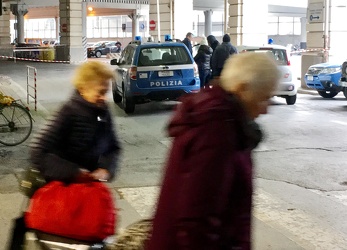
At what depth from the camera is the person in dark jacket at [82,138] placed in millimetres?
3572

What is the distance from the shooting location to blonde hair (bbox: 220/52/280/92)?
258 centimetres

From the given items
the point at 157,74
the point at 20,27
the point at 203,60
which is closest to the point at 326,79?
the point at 203,60

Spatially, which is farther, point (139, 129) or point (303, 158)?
point (139, 129)

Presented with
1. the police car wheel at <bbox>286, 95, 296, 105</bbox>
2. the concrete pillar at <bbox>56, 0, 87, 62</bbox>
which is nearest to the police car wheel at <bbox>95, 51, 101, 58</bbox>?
the concrete pillar at <bbox>56, 0, 87, 62</bbox>

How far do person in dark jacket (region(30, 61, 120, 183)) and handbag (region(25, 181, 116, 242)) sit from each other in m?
0.16

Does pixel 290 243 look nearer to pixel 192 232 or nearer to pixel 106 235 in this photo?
pixel 106 235

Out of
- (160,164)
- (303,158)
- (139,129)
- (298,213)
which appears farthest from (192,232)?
(139,129)

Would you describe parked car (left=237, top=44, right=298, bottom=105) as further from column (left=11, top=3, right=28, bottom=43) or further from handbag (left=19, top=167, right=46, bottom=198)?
column (left=11, top=3, right=28, bottom=43)

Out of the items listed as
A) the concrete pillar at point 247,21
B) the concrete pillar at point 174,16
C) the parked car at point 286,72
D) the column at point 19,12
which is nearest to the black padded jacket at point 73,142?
the parked car at point 286,72

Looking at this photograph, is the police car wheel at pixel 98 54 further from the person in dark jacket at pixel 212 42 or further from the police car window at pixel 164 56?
the police car window at pixel 164 56

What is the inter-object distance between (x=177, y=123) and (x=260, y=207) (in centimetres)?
479

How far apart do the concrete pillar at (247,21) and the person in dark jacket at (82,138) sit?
82.1 ft

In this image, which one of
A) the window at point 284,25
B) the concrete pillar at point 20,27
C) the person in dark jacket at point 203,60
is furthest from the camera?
the window at point 284,25

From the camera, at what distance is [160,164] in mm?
9383
